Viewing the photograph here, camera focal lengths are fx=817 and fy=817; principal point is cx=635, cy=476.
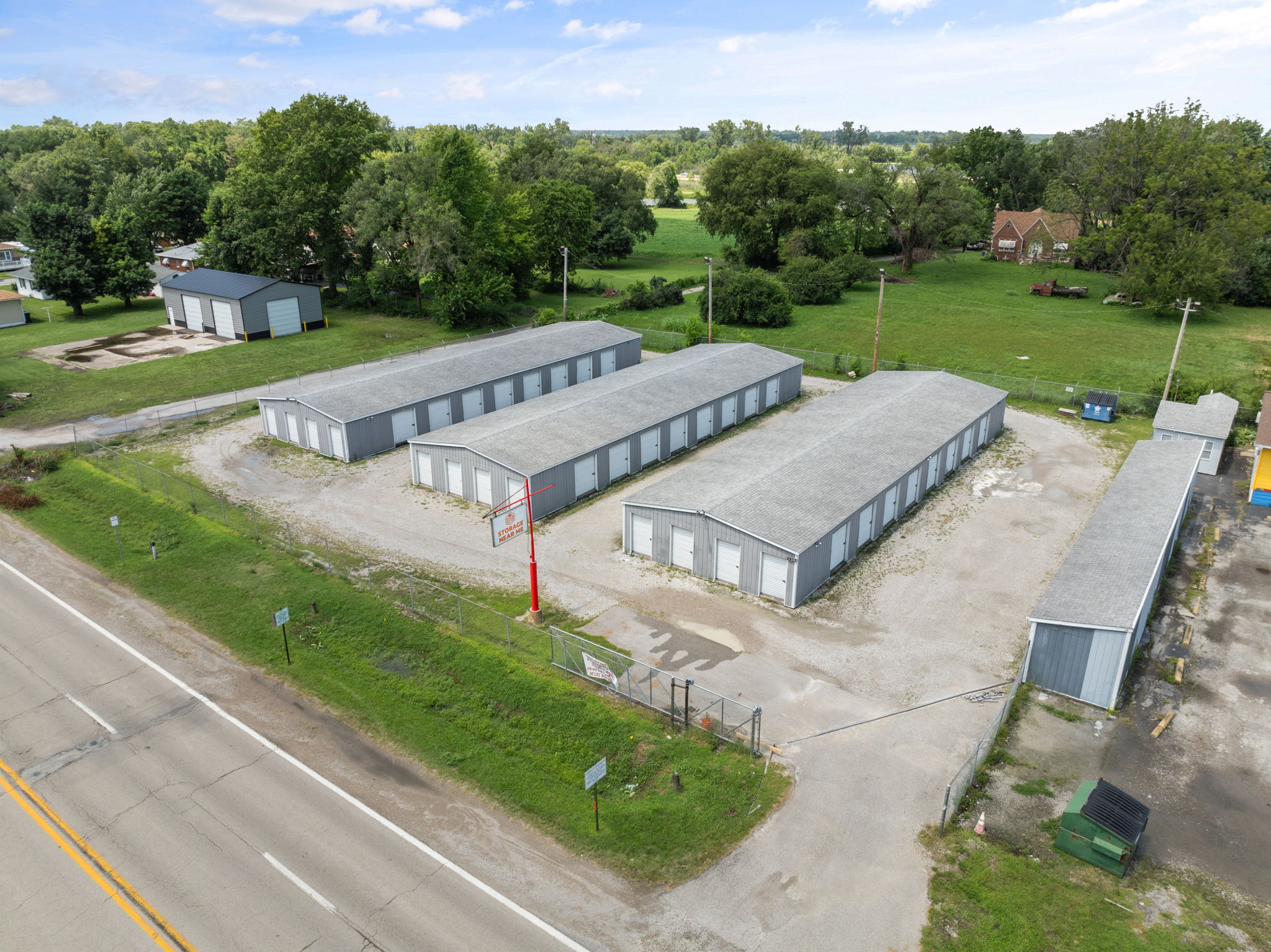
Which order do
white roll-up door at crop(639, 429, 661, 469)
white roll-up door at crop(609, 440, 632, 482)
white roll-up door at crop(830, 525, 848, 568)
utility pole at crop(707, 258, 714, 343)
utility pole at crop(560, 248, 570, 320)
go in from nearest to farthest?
white roll-up door at crop(830, 525, 848, 568)
white roll-up door at crop(609, 440, 632, 482)
white roll-up door at crop(639, 429, 661, 469)
utility pole at crop(707, 258, 714, 343)
utility pole at crop(560, 248, 570, 320)

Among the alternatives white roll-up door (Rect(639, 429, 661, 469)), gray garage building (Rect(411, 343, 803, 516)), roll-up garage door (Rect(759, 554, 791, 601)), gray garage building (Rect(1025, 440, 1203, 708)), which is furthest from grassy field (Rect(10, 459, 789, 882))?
white roll-up door (Rect(639, 429, 661, 469))

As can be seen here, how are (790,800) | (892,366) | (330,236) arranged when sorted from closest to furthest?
(790,800)
(892,366)
(330,236)

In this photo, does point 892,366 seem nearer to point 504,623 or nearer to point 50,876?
point 504,623

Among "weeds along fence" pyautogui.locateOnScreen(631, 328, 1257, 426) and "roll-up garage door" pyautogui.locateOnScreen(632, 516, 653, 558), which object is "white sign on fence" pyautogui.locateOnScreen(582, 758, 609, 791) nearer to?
"roll-up garage door" pyautogui.locateOnScreen(632, 516, 653, 558)

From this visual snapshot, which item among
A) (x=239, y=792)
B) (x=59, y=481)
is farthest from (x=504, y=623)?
(x=59, y=481)

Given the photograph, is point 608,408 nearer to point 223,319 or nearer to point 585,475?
point 585,475

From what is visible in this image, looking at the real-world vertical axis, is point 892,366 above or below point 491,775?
above
